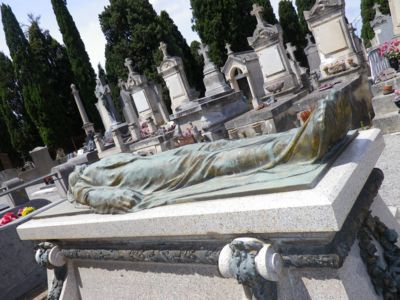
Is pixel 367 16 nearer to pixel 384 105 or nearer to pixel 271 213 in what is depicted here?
pixel 384 105

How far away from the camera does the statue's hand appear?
279 centimetres

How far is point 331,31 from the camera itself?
39.1 feet

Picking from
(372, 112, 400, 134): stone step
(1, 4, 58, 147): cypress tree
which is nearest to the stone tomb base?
(372, 112, 400, 134): stone step

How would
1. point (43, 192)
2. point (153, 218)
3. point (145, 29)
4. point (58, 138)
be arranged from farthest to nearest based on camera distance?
point (145, 29) < point (58, 138) < point (43, 192) < point (153, 218)

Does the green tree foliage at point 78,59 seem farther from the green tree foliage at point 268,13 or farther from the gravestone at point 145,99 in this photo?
the green tree foliage at point 268,13

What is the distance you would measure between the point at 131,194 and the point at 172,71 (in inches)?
655

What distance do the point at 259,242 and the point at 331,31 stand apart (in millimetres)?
11693

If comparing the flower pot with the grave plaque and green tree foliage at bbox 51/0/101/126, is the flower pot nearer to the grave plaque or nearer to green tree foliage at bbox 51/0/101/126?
the grave plaque

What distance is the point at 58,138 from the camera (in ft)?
91.5

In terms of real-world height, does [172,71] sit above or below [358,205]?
above

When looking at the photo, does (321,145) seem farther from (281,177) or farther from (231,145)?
(231,145)

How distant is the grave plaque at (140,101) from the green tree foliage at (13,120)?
11896 mm

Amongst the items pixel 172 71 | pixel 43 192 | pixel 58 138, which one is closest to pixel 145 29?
pixel 58 138

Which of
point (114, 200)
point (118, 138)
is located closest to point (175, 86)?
point (118, 138)
